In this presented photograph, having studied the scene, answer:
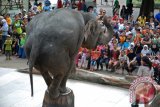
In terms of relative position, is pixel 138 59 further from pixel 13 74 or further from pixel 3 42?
pixel 3 42

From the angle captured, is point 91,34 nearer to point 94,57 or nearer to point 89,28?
point 89,28

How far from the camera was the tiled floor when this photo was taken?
25.7 ft

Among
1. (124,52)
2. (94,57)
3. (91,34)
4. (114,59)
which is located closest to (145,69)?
(124,52)

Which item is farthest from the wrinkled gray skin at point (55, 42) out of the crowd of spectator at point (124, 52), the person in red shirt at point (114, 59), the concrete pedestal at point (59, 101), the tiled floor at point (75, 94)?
the person in red shirt at point (114, 59)

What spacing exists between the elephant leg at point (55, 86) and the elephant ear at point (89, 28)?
770 mm

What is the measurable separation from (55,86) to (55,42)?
0.76 metres

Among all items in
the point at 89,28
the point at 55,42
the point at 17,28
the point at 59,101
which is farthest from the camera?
the point at 17,28

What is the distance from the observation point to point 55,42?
542cm

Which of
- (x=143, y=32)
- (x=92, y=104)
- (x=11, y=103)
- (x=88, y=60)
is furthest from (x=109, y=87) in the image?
(x=143, y=32)

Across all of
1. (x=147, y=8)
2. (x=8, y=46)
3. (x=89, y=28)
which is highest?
(x=89, y=28)

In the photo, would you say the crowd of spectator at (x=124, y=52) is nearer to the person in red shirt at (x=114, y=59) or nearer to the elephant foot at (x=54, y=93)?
the person in red shirt at (x=114, y=59)

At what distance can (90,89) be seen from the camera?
29.0 ft

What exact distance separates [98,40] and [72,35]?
902 millimetres

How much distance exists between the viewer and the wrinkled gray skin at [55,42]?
17.7 feet
